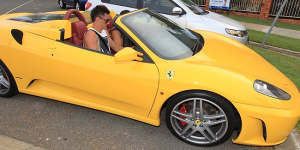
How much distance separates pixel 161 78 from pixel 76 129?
1.34 meters

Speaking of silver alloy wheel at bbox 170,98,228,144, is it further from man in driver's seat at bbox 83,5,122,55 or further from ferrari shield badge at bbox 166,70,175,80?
man in driver's seat at bbox 83,5,122,55

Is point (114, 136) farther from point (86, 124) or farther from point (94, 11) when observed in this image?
point (94, 11)

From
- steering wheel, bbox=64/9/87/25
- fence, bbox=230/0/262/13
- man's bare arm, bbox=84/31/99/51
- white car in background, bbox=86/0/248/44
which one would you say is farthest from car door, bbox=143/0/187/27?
fence, bbox=230/0/262/13

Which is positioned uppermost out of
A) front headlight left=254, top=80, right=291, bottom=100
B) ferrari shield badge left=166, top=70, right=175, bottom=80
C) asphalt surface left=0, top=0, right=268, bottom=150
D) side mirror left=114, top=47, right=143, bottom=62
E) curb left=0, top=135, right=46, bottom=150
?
side mirror left=114, top=47, right=143, bottom=62

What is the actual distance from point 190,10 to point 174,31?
2.96 metres

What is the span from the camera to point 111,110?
10.1 feet

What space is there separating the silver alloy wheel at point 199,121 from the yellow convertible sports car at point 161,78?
0.04 feet

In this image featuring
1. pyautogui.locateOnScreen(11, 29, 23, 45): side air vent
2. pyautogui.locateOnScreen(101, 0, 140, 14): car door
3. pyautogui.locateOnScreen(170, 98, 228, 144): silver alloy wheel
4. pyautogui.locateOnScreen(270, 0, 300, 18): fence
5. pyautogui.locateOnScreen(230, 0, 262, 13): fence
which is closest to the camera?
pyautogui.locateOnScreen(170, 98, 228, 144): silver alloy wheel

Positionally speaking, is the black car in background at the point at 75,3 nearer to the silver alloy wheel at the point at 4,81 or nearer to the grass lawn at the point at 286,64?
the grass lawn at the point at 286,64

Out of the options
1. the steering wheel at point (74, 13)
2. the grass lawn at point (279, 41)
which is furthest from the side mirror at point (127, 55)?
the grass lawn at point (279, 41)

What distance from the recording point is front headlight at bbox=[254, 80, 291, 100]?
2560mm

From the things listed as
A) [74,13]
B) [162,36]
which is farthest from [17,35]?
[162,36]

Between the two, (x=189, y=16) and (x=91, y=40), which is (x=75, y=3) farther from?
(x=91, y=40)

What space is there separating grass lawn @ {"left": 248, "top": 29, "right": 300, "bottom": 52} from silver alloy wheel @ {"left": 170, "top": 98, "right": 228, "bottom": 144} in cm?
583
